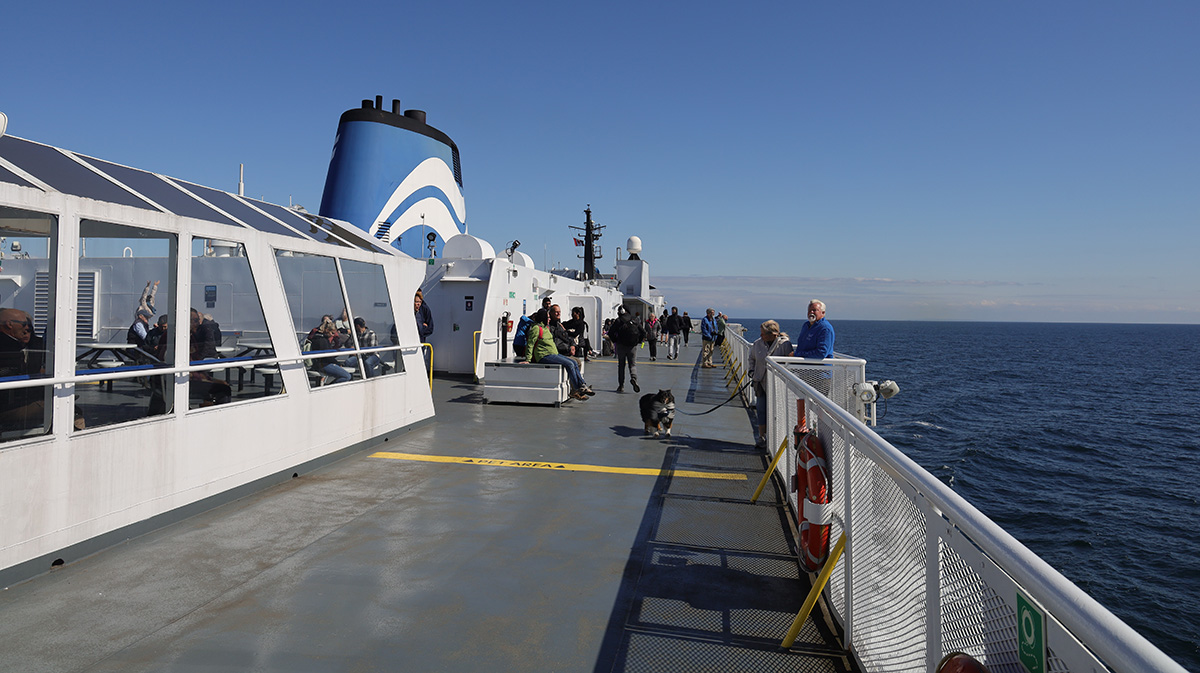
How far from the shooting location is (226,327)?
19.3 ft

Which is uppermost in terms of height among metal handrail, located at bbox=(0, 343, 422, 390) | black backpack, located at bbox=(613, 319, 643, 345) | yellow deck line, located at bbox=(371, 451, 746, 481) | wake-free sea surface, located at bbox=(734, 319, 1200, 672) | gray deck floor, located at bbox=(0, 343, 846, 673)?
black backpack, located at bbox=(613, 319, 643, 345)

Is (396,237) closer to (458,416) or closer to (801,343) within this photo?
(458,416)

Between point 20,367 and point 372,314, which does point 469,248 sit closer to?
point 372,314

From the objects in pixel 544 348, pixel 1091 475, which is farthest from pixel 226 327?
pixel 1091 475

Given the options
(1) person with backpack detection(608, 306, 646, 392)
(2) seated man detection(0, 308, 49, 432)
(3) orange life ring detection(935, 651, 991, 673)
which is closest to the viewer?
(3) orange life ring detection(935, 651, 991, 673)

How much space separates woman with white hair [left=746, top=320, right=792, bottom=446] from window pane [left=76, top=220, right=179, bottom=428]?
6.22 m

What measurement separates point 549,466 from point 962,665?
5676 mm

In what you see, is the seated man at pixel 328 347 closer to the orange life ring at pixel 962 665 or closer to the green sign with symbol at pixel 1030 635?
the orange life ring at pixel 962 665

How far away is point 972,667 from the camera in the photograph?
73.5 inches

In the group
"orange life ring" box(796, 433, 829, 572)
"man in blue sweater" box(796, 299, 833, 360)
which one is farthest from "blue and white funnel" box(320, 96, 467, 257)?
"orange life ring" box(796, 433, 829, 572)

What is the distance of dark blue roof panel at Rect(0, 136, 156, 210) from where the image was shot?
454cm

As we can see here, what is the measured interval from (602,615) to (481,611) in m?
0.70

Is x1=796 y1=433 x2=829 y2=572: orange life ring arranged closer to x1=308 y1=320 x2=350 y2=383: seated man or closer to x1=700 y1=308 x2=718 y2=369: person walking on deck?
x1=308 y1=320 x2=350 y2=383: seated man

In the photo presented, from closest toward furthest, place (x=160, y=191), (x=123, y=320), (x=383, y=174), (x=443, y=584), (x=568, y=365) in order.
Result: (x=443, y=584), (x=123, y=320), (x=160, y=191), (x=568, y=365), (x=383, y=174)
